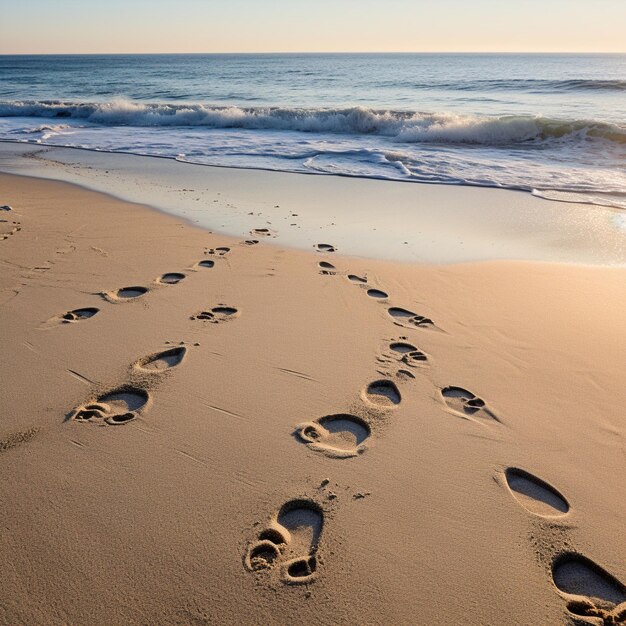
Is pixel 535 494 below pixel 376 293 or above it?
below

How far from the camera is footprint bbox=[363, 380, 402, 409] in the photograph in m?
2.56

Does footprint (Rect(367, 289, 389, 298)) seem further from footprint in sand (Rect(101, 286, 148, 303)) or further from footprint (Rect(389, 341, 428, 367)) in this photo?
footprint in sand (Rect(101, 286, 148, 303))

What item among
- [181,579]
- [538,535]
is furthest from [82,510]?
[538,535]

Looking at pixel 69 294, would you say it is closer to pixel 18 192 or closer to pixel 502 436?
pixel 502 436

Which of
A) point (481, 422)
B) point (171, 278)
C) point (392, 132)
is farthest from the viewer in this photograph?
point (392, 132)

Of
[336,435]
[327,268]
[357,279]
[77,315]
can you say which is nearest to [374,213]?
[327,268]

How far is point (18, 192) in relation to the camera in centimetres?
658

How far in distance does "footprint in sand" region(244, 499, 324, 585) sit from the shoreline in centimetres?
295

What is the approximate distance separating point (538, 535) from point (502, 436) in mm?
556

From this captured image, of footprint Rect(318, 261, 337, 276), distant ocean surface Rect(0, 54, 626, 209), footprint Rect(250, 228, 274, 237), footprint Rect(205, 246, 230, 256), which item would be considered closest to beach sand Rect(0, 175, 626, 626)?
footprint Rect(318, 261, 337, 276)

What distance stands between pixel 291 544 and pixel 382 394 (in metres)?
1.04

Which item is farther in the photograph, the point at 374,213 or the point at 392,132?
the point at 392,132

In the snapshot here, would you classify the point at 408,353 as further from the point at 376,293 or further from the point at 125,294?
the point at 125,294

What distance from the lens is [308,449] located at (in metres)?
2.20
